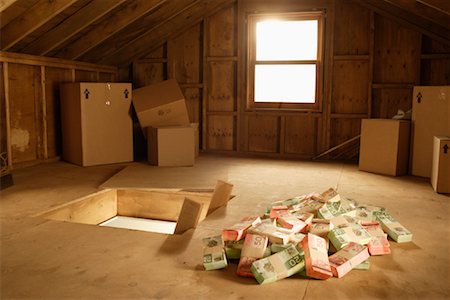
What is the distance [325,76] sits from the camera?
5.01 metres

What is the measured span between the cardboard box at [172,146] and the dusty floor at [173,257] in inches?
31.7

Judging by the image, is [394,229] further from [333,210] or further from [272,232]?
[272,232]

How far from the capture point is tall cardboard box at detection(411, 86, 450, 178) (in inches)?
148

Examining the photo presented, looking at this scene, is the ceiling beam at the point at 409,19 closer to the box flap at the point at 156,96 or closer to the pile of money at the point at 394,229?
the box flap at the point at 156,96

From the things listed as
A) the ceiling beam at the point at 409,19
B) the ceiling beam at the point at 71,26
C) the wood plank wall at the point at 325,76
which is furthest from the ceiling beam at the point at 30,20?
the ceiling beam at the point at 409,19

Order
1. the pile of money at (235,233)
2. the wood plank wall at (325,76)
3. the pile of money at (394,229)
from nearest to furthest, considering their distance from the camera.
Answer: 1. the pile of money at (235,233)
2. the pile of money at (394,229)
3. the wood plank wall at (325,76)

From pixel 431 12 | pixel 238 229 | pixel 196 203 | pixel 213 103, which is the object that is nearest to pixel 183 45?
pixel 213 103

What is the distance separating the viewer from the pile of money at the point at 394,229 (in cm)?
222

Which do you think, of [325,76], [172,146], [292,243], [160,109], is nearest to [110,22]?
[160,109]

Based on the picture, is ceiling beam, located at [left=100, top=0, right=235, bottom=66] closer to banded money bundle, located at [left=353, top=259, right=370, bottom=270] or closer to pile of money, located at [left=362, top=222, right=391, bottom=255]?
pile of money, located at [left=362, top=222, right=391, bottom=255]

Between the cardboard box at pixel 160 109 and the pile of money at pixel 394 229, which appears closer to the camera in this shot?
the pile of money at pixel 394 229

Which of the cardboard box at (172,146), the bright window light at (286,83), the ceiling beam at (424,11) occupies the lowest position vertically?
the cardboard box at (172,146)

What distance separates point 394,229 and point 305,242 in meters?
0.69

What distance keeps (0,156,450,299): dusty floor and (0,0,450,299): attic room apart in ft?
0.04
